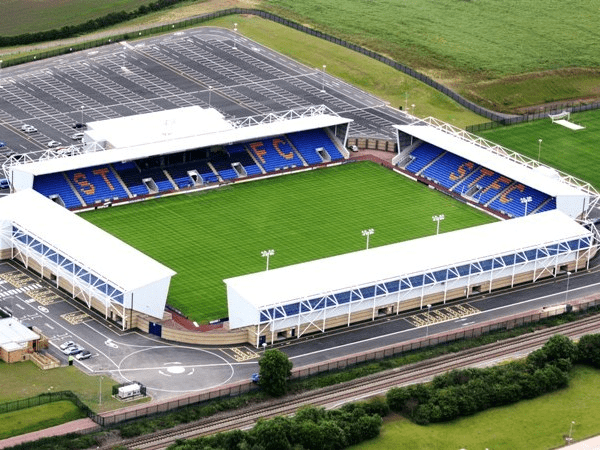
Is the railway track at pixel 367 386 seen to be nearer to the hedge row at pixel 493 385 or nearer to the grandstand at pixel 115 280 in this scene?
the hedge row at pixel 493 385

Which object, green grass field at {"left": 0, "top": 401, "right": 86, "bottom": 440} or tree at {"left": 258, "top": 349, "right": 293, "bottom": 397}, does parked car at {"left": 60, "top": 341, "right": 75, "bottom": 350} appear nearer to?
green grass field at {"left": 0, "top": 401, "right": 86, "bottom": 440}

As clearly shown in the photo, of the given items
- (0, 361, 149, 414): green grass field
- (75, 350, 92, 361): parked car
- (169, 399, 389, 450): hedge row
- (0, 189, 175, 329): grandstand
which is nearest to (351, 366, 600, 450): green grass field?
(169, 399, 389, 450): hedge row

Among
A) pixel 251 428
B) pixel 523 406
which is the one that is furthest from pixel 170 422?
pixel 523 406

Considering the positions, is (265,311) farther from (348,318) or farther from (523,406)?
(523,406)

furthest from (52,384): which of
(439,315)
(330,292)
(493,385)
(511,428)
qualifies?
(511,428)

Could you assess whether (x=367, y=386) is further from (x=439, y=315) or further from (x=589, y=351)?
(x=589, y=351)

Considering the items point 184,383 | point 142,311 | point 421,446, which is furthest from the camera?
point 142,311
